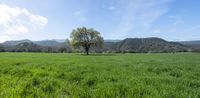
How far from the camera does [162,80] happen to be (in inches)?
408

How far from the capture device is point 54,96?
24.1 ft

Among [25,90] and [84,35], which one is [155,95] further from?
[84,35]

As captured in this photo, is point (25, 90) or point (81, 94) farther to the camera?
point (25, 90)

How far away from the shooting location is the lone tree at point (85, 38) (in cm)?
7156

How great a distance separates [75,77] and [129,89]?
4794mm

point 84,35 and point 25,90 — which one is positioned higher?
point 84,35

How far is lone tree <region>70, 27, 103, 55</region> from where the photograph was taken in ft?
235

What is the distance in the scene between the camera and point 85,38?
72.5 meters

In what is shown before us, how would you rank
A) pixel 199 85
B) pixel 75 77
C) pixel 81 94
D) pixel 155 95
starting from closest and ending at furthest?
pixel 155 95, pixel 81 94, pixel 199 85, pixel 75 77

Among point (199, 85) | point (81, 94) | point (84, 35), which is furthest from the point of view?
point (84, 35)

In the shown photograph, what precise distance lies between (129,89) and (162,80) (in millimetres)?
3199

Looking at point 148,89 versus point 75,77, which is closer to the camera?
point 148,89

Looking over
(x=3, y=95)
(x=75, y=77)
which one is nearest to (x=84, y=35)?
(x=75, y=77)

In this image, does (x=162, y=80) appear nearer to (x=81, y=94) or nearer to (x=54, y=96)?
(x=81, y=94)
